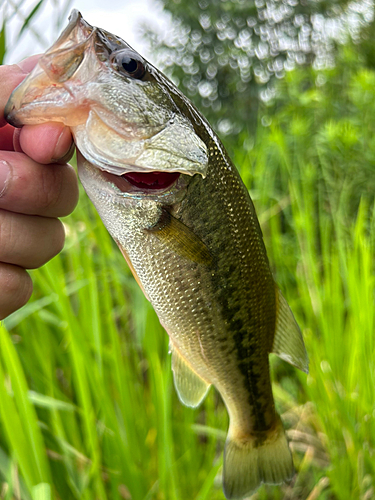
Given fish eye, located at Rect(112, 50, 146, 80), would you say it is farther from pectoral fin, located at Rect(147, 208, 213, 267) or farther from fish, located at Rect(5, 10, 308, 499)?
pectoral fin, located at Rect(147, 208, 213, 267)

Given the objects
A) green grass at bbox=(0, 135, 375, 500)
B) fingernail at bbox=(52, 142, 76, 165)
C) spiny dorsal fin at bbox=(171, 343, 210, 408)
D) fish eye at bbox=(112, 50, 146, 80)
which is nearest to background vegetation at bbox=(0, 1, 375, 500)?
green grass at bbox=(0, 135, 375, 500)

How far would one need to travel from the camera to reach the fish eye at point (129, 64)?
63 centimetres

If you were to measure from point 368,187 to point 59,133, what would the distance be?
1.44m

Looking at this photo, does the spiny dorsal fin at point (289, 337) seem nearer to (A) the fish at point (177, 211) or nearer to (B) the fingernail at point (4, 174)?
(A) the fish at point (177, 211)

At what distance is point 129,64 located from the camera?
64 cm

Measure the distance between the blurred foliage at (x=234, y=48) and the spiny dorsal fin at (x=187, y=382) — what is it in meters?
4.26

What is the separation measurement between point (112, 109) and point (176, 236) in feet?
0.69

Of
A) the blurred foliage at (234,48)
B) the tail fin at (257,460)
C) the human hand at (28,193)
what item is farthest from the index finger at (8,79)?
the blurred foliage at (234,48)

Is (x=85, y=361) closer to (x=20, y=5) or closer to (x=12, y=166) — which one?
(x=12, y=166)

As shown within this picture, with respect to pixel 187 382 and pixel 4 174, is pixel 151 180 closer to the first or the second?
pixel 4 174

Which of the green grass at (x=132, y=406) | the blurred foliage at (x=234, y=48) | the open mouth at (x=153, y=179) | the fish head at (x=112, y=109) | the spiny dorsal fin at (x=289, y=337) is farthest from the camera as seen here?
the blurred foliage at (x=234, y=48)

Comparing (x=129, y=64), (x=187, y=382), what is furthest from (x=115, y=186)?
(x=187, y=382)

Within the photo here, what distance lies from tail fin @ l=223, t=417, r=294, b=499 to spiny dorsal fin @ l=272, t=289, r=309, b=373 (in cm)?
20

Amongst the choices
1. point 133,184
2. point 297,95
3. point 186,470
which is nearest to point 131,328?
point 186,470
